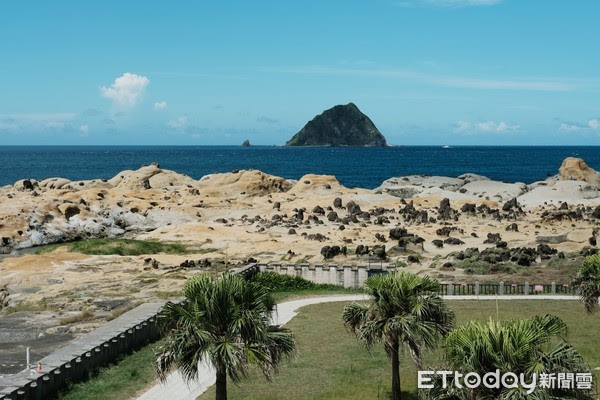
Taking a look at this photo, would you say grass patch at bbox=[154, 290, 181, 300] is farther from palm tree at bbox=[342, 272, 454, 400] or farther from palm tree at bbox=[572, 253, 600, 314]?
palm tree at bbox=[572, 253, 600, 314]

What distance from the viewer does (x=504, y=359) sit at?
46.8 ft

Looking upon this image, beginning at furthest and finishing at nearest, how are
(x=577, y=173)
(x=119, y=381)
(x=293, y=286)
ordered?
1. (x=577, y=173)
2. (x=293, y=286)
3. (x=119, y=381)

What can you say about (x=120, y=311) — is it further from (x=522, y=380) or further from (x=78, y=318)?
(x=522, y=380)

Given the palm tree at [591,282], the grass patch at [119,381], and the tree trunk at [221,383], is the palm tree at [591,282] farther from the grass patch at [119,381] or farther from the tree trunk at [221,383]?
the grass patch at [119,381]

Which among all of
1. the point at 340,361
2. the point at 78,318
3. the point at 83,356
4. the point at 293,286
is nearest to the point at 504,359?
the point at 340,361

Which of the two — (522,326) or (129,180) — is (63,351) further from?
(129,180)

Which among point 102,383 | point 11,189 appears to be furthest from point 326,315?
point 11,189

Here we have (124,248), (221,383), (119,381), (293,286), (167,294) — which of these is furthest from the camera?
(124,248)

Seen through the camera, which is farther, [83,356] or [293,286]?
[293,286]

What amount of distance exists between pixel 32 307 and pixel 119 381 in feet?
49.2

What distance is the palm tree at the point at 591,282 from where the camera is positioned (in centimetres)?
2666

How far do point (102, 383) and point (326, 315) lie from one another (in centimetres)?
1349

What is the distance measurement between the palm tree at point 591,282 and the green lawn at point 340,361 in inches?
76.3

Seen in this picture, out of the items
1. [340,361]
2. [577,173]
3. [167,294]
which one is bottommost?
[340,361]
